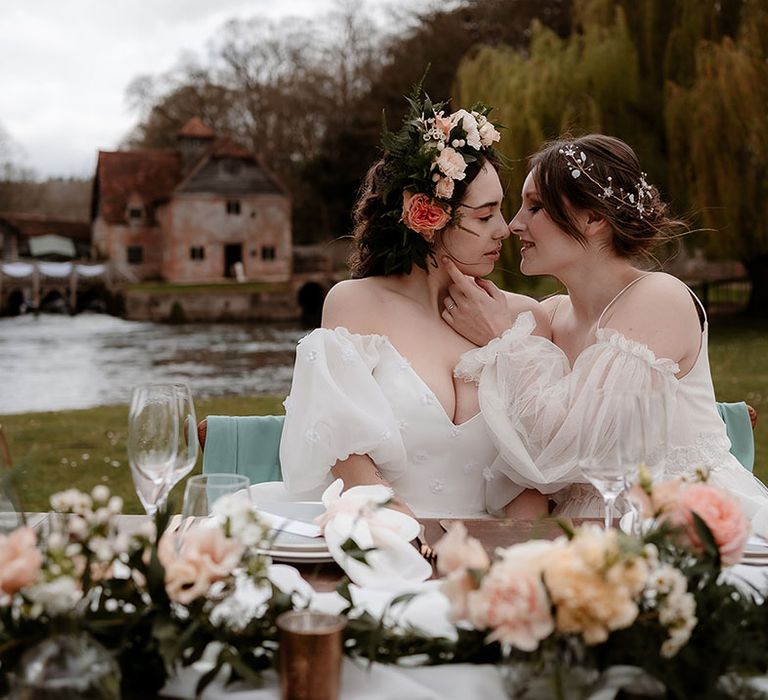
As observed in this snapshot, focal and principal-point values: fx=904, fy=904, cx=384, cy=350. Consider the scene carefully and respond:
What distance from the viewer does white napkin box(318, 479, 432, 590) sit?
1678 mm

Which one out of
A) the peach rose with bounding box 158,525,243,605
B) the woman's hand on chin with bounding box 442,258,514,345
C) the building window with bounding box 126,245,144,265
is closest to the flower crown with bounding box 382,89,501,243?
the woman's hand on chin with bounding box 442,258,514,345

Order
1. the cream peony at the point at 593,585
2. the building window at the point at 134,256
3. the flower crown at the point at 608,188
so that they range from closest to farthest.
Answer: the cream peony at the point at 593,585 < the flower crown at the point at 608,188 < the building window at the point at 134,256

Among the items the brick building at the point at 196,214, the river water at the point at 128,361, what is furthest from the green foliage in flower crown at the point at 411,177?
the brick building at the point at 196,214

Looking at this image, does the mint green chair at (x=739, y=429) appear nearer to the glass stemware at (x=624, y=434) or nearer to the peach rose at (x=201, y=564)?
the glass stemware at (x=624, y=434)

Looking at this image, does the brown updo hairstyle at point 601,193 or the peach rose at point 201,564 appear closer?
the peach rose at point 201,564

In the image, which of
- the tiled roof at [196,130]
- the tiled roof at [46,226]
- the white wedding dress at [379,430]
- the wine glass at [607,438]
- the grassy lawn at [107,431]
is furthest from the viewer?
the tiled roof at [46,226]

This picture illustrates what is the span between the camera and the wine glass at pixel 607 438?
4.97 feet

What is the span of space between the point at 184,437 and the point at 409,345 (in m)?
1.35

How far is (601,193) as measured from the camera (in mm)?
2867

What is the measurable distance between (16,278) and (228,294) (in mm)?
10813

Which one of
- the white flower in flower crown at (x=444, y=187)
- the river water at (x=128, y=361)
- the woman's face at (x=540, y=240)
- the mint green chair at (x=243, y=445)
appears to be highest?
the white flower in flower crown at (x=444, y=187)

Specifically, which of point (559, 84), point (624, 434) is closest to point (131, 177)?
point (559, 84)

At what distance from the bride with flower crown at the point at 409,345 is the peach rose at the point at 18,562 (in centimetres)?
150

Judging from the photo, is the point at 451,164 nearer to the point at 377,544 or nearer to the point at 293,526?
the point at 293,526
